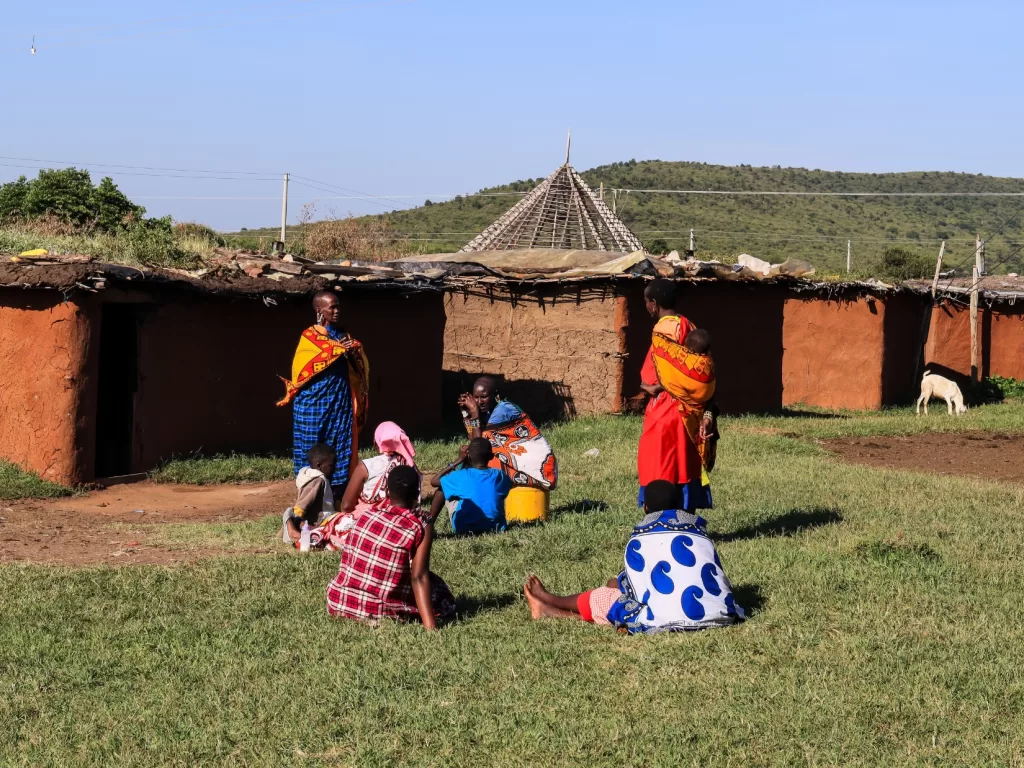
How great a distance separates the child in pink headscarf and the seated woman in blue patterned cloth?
2.36m

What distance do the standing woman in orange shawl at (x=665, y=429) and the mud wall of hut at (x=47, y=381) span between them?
215 inches

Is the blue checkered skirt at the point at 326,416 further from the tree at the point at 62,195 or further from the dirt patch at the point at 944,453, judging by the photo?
the tree at the point at 62,195

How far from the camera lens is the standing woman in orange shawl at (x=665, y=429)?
7.27m

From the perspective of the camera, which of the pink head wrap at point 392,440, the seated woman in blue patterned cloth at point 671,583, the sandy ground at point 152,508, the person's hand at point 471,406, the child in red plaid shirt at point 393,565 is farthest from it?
the person's hand at point 471,406

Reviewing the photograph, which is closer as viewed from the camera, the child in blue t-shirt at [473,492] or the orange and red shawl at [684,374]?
the orange and red shawl at [684,374]

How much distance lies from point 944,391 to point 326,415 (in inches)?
521

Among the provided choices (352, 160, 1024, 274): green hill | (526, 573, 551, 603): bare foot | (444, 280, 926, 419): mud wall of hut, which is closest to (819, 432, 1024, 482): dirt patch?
(444, 280, 926, 419): mud wall of hut

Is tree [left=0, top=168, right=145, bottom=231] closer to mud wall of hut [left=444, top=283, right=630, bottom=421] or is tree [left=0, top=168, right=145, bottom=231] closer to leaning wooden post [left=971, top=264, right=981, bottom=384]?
mud wall of hut [left=444, top=283, right=630, bottom=421]

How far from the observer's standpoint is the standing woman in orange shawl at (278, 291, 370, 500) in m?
8.50

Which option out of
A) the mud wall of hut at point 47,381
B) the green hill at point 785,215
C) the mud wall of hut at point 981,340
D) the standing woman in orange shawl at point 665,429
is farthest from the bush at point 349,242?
the standing woman in orange shawl at point 665,429

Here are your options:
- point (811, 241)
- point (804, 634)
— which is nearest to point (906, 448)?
point (804, 634)

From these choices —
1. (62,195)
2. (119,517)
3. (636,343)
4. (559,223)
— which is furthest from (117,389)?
(62,195)

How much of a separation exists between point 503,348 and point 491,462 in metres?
7.76

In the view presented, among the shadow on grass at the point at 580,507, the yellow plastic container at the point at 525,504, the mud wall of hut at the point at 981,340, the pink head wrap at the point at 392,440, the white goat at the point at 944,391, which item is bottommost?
the shadow on grass at the point at 580,507
